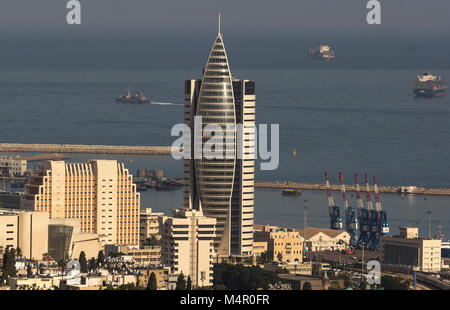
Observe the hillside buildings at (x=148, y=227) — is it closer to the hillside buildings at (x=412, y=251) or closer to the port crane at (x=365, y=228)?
the hillside buildings at (x=412, y=251)

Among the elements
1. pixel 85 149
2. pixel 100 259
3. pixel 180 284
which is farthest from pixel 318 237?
pixel 85 149

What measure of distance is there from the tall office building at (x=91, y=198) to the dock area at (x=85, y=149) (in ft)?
142

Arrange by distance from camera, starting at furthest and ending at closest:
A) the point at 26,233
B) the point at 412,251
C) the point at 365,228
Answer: the point at 365,228, the point at 412,251, the point at 26,233

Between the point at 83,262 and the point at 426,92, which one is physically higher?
the point at 426,92

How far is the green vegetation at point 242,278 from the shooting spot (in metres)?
58.1

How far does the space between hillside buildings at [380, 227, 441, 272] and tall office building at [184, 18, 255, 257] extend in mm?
5302

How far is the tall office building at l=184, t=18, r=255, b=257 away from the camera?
231 ft

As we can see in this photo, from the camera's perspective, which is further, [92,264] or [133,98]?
[133,98]

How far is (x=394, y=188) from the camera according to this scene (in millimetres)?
94750

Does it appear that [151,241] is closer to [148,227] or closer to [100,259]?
[148,227]

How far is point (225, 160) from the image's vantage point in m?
70.9

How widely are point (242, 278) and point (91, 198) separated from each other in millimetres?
12325

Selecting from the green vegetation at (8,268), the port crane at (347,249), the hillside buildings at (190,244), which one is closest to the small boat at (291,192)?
the port crane at (347,249)
